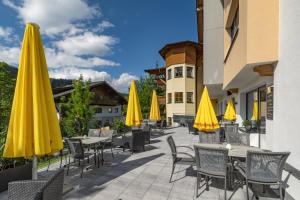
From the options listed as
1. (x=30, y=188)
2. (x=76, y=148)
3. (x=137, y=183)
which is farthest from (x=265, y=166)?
(x=76, y=148)

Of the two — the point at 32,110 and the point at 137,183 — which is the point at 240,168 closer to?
the point at 137,183

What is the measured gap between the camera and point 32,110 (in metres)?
3.05

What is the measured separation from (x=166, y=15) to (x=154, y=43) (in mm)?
8501

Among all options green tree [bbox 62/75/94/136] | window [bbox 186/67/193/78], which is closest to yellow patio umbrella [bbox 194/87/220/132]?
green tree [bbox 62/75/94/136]

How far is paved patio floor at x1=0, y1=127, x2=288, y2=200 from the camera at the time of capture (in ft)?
13.2

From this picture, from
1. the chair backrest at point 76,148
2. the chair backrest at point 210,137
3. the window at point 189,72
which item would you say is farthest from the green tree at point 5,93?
the window at point 189,72

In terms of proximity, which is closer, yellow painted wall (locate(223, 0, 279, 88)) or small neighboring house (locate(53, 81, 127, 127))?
yellow painted wall (locate(223, 0, 279, 88))

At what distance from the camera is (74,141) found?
208 inches

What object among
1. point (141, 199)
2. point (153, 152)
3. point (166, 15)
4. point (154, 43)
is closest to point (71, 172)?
point (141, 199)

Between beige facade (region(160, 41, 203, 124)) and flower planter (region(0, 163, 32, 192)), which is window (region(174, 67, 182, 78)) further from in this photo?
flower planter (region(0, 163, 32, 192))

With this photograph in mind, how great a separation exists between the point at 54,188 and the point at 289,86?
4.51 meters

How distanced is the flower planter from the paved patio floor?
95 cm

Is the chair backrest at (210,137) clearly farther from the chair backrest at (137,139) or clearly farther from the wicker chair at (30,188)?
the wicker chair at (30,188)

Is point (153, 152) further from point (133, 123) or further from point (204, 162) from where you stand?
point (204, 162)
